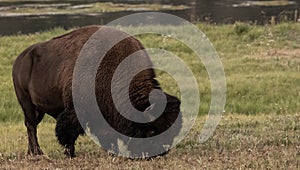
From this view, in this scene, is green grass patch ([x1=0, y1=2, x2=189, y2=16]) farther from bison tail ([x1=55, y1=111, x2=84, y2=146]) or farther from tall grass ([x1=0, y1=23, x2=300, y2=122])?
bison tail ([x1=55, y1=111, x2=84, y2=146])

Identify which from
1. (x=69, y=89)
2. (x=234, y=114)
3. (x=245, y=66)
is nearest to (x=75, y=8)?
(x=245, y=66)

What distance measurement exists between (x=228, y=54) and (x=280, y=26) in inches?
159

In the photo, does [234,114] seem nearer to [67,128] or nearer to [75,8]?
[67,128]

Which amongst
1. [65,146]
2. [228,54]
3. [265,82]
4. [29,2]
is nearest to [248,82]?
[265,82]

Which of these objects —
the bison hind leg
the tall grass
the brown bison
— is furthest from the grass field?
the brown bison

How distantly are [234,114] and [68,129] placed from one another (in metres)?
4.84

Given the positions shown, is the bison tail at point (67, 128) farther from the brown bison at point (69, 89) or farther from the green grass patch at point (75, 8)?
the green grass patch at point (75, 8)

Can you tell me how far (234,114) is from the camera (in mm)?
11516

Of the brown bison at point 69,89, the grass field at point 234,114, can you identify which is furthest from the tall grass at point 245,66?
the brown bison at point 69,89

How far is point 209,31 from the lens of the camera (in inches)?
800

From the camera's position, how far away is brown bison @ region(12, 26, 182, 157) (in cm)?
643

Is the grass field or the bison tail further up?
the bison tail

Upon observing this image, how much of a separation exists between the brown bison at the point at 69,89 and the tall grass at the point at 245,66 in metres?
3.65

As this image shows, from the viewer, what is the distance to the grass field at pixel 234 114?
6500 mm
